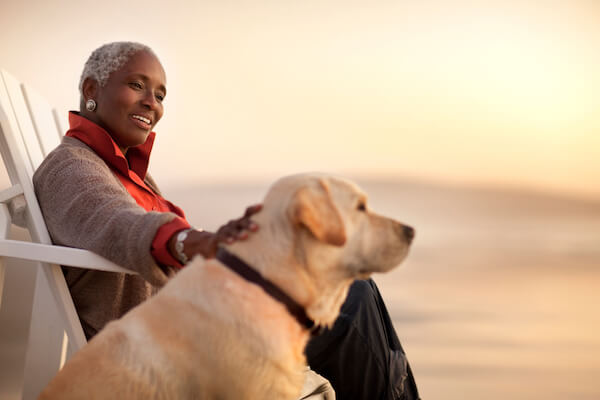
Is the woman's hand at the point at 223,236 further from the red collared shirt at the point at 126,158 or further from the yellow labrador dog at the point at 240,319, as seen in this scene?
the red collared shirt at the point at 126,158

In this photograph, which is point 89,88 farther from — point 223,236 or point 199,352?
point 199,352

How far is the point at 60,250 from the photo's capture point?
164cm

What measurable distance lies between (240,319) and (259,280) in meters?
0.08

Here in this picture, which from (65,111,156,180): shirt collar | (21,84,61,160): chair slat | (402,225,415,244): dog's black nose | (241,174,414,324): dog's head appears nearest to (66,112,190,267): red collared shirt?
(65,111,156,180): shirt collar

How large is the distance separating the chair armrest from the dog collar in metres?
0.41

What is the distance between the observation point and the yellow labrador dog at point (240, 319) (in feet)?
3.84

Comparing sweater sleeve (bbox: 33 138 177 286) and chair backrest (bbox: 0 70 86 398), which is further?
chair backrest (bbox: 0 70 86 398)

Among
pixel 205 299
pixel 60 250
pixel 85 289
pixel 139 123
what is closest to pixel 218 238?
pixel 205 299

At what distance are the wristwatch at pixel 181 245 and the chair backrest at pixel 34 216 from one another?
0.51 meters

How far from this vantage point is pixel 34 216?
181 cm

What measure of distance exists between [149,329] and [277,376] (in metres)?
0.26

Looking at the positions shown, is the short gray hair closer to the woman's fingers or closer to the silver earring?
the silver earring

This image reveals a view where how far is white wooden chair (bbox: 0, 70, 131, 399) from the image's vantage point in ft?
5.60

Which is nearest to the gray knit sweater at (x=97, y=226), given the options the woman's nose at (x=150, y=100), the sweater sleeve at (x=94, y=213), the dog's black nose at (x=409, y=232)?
the sweater sleeve at (x=94, y=213)
